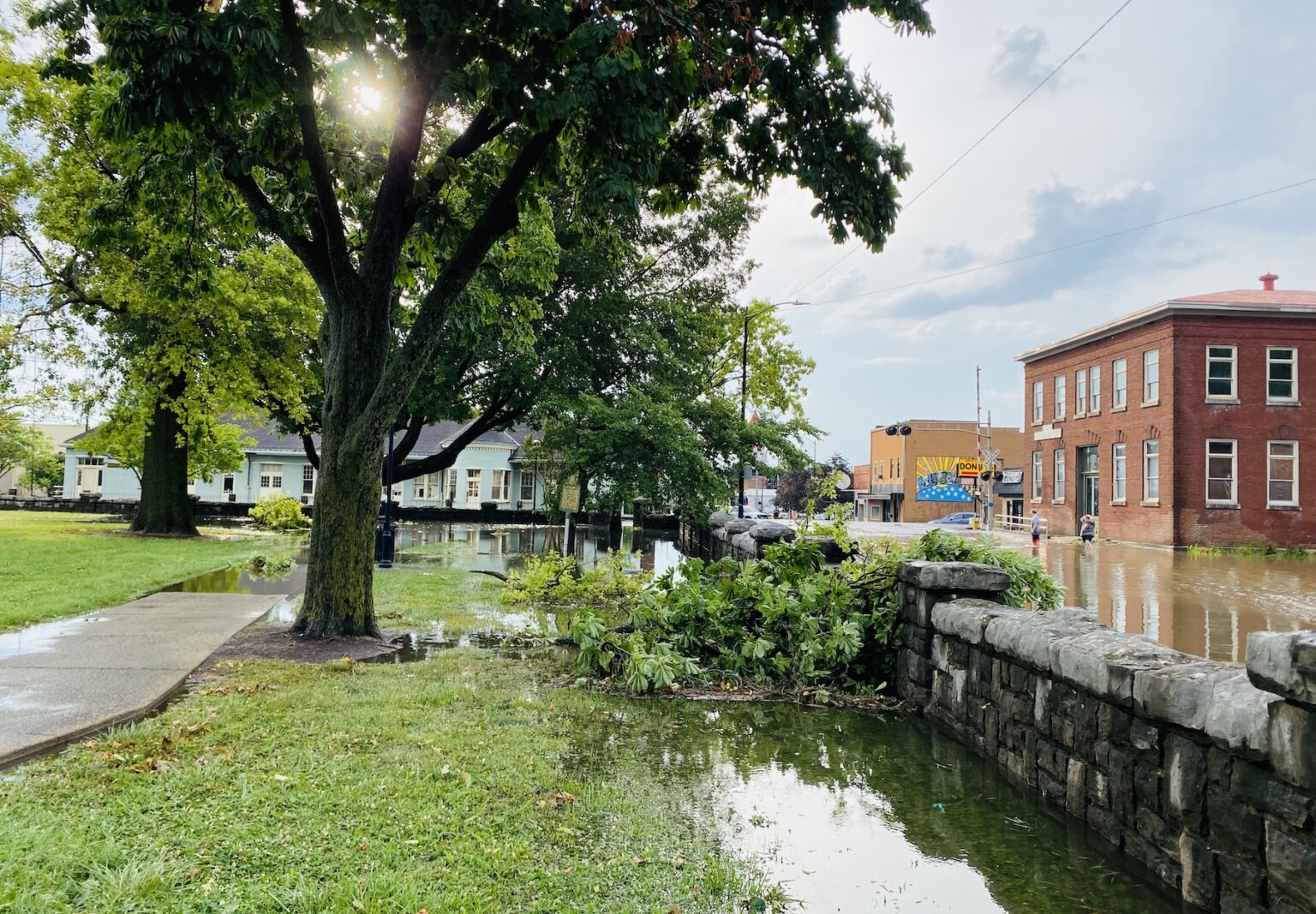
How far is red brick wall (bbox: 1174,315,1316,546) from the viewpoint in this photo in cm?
3028

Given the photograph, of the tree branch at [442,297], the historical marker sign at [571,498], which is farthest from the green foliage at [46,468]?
the tree branch at [442,297]

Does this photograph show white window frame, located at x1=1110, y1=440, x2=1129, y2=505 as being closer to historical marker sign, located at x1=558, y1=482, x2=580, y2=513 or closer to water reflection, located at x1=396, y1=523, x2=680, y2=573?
water reflection, located at x1=396, y1=523, x2=680, y2=573

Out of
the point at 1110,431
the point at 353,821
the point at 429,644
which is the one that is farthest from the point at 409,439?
the point at 1110,431

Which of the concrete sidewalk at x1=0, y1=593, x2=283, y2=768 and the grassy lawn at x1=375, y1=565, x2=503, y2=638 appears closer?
the concrete sidewalk at x1=0, y1=593, x2=283, y2=768

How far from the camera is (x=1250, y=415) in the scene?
1199 inches

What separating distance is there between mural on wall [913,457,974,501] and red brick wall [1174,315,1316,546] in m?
37.8

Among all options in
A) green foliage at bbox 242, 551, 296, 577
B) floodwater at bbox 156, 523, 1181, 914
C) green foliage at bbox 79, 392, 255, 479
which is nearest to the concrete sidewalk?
floodwater at bbox 156, 523, 1181, 914

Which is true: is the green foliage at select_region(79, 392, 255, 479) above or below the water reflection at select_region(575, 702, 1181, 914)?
above

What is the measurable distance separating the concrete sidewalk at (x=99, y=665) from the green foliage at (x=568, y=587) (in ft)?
11.2

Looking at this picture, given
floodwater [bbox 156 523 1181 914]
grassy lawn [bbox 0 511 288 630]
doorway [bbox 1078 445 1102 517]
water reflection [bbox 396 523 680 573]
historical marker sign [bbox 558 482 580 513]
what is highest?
doorway [bbox 1078 445 1102 517]

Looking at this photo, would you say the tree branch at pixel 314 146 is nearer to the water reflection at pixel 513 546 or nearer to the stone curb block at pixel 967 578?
the water reflection at pixel 513 546

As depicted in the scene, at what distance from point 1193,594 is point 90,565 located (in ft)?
65.3

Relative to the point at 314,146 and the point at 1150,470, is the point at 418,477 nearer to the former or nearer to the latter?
the point at 1150,470

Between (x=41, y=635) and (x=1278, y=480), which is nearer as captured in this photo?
(x=41, y=635)
